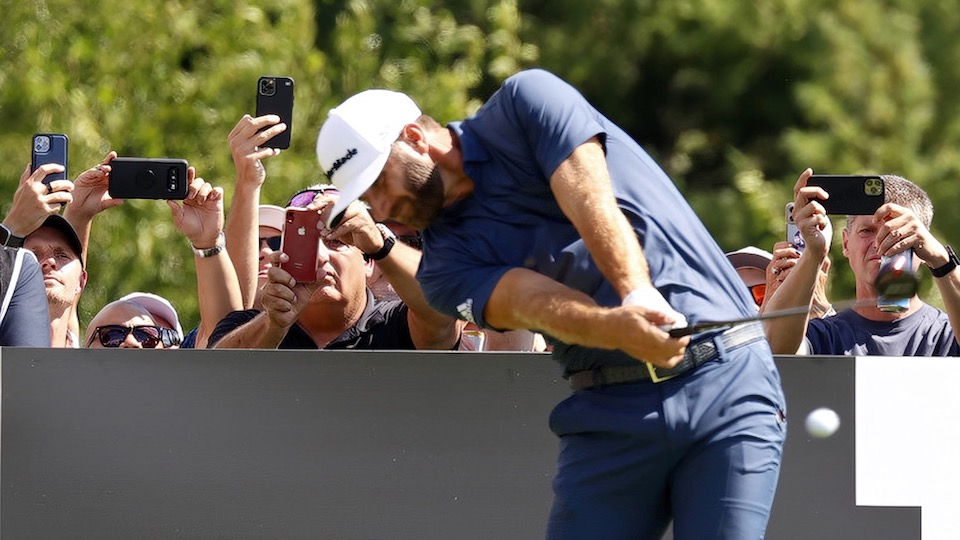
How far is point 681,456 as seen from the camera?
12.6 feet

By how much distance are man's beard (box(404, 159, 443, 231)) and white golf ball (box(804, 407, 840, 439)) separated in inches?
57.4

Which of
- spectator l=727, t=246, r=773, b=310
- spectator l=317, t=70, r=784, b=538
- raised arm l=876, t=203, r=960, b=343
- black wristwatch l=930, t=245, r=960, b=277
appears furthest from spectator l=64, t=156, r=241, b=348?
black wristwatch l=930, t=245, r=960, b=277

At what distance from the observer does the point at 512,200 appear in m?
3.97

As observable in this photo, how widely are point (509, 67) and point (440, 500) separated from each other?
313 inches

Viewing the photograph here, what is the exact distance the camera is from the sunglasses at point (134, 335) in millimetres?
5754

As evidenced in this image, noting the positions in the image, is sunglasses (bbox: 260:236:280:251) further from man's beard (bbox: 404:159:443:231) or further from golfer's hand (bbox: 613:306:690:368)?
golfer's hand (bbox: 613:306:690:368)

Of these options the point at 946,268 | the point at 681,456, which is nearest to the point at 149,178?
the point at 681,456

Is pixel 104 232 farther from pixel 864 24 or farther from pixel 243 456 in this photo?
pixel 864 24

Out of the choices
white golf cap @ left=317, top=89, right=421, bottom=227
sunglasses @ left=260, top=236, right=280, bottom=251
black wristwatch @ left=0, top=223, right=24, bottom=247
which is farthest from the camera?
sunglasses @ left=260, top=236, right=280, bottom=251

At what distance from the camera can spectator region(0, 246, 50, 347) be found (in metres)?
5.05

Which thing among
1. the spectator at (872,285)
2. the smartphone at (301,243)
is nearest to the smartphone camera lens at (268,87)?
the smartphone at (301,243)

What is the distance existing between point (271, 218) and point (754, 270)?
172 cm

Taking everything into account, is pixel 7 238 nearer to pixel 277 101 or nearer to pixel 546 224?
pixel 277 101

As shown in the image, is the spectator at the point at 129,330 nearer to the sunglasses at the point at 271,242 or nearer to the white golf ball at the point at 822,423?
the sunglasses at the point at 271,242
